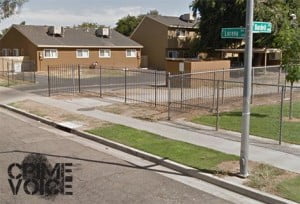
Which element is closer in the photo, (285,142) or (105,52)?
(285,142)

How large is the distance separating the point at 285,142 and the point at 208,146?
220 centimetres

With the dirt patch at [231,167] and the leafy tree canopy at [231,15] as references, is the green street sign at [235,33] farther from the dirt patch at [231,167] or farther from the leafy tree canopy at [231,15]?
the leafy tree canopy at [231,15]

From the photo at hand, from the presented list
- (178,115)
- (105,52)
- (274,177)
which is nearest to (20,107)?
(178,115)

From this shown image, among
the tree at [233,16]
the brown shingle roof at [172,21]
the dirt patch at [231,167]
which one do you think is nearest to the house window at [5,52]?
the brown shingle roof at [172,21]

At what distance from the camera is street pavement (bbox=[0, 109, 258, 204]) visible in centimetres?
686

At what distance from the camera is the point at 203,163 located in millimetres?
8656

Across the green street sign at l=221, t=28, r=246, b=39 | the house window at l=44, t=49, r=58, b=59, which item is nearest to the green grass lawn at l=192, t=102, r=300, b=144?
the green street sign at l=221, t=28, r=246, b=39

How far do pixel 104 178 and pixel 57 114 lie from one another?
8390mm

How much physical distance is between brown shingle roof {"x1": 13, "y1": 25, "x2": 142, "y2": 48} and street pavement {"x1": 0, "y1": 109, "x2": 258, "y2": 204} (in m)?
34.3

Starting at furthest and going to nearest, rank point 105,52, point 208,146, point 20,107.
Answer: point 105,52
point 20,107
point 208,146

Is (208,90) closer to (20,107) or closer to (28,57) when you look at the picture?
(20,107)

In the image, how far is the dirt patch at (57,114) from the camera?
44.7 ft

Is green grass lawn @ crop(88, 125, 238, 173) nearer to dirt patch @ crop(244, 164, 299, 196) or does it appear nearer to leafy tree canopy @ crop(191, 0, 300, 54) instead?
dirt patch @ crop(244, 164, 299, 196)

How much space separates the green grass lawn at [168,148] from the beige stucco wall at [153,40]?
130ft
